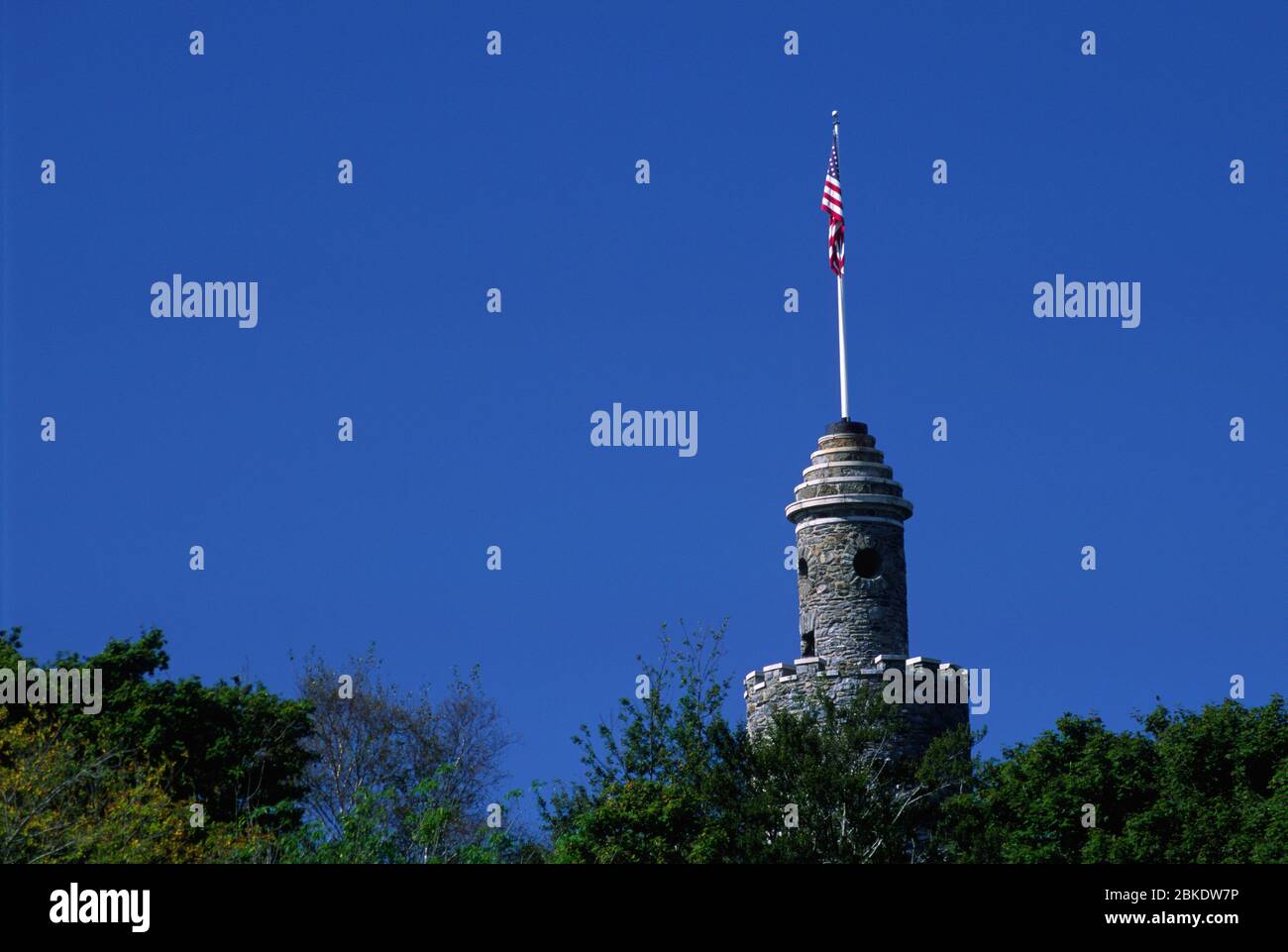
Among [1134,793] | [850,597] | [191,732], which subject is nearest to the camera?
[1134,793]

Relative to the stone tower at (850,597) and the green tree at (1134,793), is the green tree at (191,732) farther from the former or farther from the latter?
the green tree at (1134,793)

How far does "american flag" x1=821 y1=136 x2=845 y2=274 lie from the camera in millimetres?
67125

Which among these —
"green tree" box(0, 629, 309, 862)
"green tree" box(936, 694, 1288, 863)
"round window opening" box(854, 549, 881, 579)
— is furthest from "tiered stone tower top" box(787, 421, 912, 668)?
"green tree" box(0, 629, 309, 862)

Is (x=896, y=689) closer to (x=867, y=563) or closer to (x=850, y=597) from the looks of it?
(x=850, y=597)

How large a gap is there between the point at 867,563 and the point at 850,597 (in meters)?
1.29

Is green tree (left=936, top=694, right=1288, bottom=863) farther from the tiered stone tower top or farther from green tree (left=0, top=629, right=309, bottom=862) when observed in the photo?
green tree (left=0, top=629, right=309, bottom=862)

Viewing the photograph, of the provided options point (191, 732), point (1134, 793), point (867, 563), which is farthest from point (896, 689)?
Result: point (191, 732)

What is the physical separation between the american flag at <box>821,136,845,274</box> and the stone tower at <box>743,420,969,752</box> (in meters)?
6.08

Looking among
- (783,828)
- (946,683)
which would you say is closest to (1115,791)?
(946,683)

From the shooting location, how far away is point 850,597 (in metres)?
61.8
